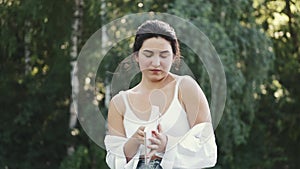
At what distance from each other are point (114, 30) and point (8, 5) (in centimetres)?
373

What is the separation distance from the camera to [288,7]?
655cm

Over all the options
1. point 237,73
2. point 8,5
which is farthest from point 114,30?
point 8,5

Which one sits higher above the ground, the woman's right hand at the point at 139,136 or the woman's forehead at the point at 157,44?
the woman's forehead at the point at 157,44

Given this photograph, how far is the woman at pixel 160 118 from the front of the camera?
194 centimetres

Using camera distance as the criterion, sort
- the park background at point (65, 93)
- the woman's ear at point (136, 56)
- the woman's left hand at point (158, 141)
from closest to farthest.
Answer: the woman's left hand at point (158, 141) → the woman's ear at point (136, 56) → the park background at point (65, 93)

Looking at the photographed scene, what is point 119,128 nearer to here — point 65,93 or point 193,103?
point 193,103

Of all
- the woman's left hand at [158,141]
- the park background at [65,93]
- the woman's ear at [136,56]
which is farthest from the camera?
the park background at [65,93]

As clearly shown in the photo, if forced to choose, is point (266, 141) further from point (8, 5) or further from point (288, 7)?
point (8, 5)

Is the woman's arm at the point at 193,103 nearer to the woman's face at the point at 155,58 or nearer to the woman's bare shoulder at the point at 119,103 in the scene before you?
the woman's face at the point at 155,58

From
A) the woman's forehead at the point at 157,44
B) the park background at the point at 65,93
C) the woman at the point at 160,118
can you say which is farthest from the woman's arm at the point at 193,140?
the park background at the point at 65,93

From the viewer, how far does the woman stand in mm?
1944

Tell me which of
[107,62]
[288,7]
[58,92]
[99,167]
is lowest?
[99,167]

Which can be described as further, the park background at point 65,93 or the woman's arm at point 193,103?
the park background at point 65,93

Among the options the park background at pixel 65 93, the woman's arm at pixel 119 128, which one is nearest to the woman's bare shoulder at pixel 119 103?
the woman's arm at pixel 119 128
